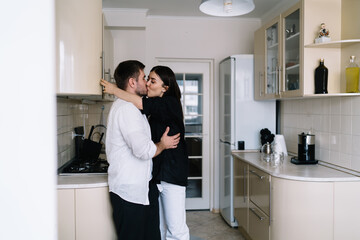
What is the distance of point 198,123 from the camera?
4.34 m

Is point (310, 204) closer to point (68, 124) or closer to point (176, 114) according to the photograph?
point (176, 114)

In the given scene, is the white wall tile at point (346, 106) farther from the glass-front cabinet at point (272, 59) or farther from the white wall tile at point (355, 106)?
the glass-front cabinet at point (272, 59)

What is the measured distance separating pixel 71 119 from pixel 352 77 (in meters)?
2.44

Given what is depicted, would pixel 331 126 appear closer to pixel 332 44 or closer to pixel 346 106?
pixel 346 106

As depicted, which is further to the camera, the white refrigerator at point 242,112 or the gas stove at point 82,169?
the white refrigerator at point 242,112

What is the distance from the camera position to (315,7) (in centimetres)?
241

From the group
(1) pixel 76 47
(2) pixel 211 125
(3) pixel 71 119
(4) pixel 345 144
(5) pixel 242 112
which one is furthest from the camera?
(2) pixel 211 125

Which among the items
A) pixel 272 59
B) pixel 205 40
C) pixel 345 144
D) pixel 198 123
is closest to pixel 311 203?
pixel 345 144

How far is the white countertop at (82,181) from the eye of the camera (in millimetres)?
1926

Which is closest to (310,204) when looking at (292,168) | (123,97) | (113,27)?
(292,168)

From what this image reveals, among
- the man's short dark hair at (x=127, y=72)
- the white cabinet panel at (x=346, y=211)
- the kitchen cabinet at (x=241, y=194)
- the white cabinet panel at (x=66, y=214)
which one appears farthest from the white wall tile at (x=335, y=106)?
the white cabinet panel at (x=66, y=214)

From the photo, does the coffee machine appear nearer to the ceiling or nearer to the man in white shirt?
the man in white shirt

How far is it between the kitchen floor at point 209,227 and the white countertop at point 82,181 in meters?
1.65

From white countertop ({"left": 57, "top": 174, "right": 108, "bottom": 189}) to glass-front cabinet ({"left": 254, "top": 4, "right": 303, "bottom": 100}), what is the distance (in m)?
1.69
